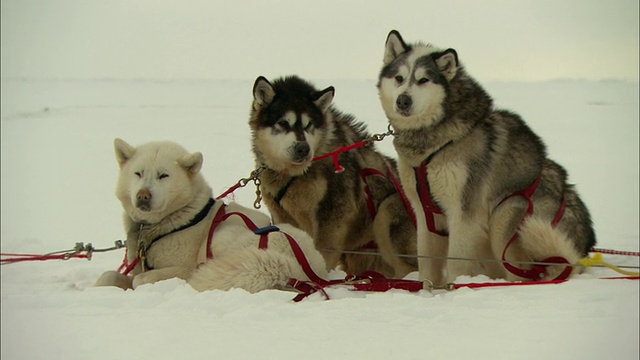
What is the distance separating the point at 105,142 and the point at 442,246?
6.45m

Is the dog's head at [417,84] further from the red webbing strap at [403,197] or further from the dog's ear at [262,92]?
the dog's ear at [262,92]

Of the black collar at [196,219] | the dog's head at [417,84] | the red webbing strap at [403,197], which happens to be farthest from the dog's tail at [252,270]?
the red webbing strap at [403,197]

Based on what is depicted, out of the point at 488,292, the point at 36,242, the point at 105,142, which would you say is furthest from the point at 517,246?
the point at 105,142

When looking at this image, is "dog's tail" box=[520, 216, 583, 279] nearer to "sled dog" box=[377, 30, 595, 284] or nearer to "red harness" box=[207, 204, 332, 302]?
"sled dog" box=[377, 30, 595, 284]

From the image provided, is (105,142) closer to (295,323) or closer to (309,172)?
(309,172)

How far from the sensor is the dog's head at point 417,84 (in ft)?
16.3

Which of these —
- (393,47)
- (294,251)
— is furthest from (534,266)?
(393,47)

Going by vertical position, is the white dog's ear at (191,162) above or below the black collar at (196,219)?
above

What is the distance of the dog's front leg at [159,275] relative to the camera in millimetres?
4559

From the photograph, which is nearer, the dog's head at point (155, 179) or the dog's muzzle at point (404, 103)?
the dog's head at point (155, 179)

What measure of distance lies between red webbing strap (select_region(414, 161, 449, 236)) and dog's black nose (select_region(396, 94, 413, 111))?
0.41 metres

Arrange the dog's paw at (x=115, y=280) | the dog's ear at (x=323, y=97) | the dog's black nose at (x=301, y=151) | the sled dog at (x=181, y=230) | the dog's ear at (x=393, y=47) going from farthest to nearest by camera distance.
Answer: the dog's ear at (x=323, y=97), the dog's black nose at (x=301, y=151), the dog's ear at (x=393, y=47), the dog's paw at (x=115, y=280), the sled dog at (x=181, y=230)

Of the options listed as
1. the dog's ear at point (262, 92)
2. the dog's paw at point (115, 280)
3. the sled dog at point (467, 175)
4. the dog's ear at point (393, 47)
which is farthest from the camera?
the dog's ear at point (262, 92)

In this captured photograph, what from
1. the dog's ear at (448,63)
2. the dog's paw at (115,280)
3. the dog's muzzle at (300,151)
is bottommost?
the dog's paw at (115,280)
